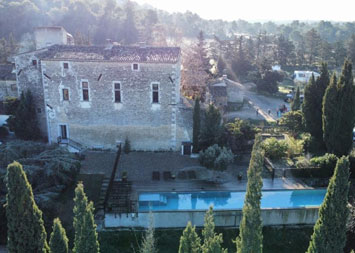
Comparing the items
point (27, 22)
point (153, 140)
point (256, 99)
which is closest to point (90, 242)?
point (153, 140)

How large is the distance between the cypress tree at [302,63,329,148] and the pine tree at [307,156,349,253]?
1350cm

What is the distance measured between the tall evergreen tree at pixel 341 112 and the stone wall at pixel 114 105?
9528 millimetres

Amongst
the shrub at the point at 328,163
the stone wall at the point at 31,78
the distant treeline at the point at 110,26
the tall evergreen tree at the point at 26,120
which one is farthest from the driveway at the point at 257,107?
the distant treeline at the point at 110,26

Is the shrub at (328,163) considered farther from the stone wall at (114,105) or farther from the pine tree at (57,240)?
the pine tree at (57,240)

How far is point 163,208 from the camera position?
1736 centimetres

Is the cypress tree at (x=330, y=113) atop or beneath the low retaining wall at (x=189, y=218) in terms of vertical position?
atop

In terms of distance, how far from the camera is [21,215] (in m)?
10.4

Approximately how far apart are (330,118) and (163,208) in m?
11.8

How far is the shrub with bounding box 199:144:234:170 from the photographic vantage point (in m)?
20.4

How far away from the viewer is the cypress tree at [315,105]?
23.7m

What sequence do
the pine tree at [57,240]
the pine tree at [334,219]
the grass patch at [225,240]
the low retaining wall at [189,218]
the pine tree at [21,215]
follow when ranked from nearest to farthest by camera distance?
the pine tree at [21,215], the pine tree at [334,219], the pine tree at [57,240], the grass patch at [225,240], the low retaining wall at [189,218]

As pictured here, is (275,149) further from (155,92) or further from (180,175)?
(155,92)

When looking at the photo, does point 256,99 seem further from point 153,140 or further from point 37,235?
point 37,235

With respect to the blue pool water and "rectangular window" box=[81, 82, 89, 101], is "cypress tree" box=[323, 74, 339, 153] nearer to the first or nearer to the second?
the blue pool water
